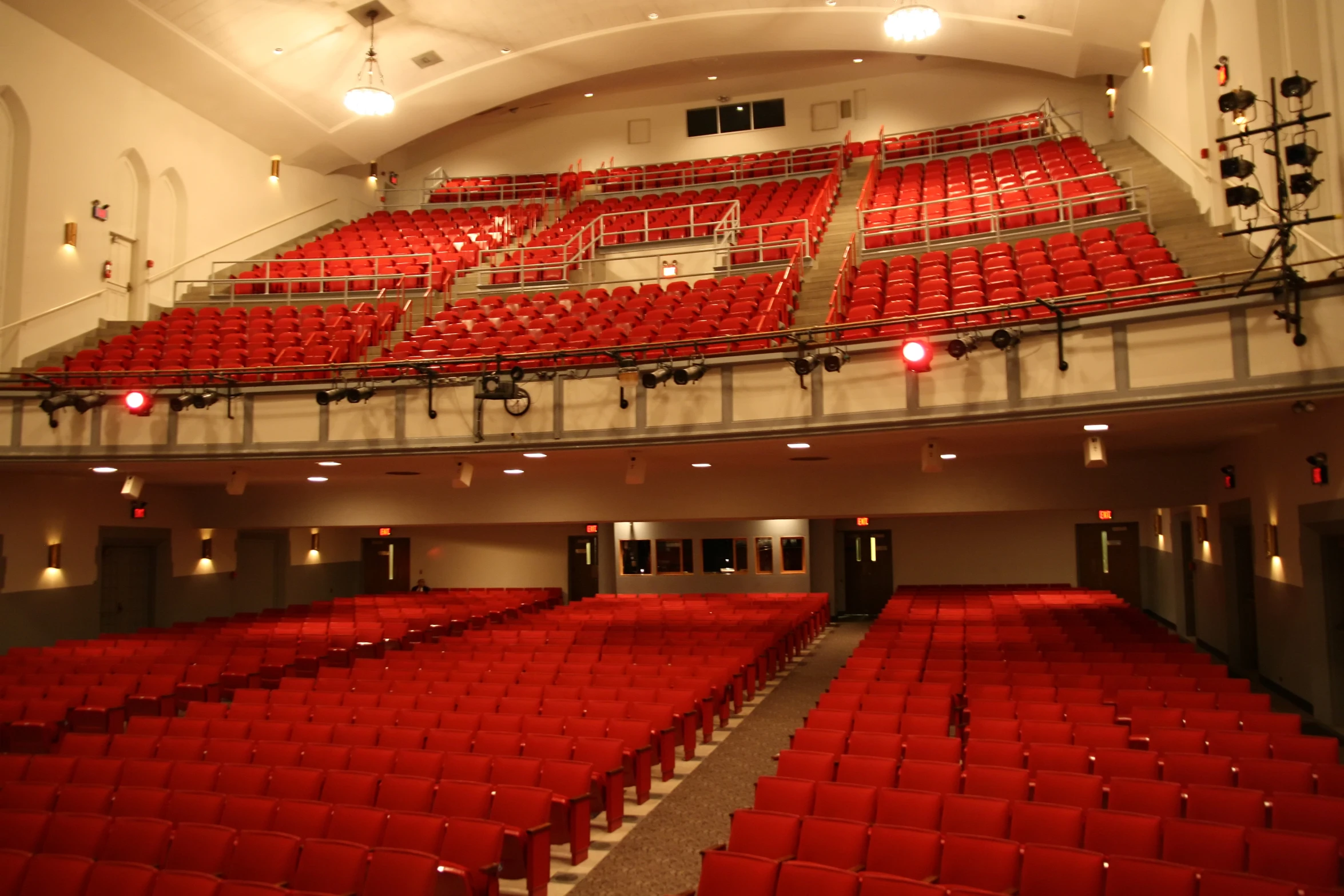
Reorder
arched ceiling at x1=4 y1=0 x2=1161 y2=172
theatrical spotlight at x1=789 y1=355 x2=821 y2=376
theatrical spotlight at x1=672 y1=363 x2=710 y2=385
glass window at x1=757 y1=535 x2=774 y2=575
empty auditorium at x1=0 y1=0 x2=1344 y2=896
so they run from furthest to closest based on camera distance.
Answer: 1. glass window at x1=757 y1=535 x2=774 y2=575
2. arched ceiling at x1=4 y1=0 x2=1161 y2=172
3. theatrical spotlight at x1=672 y1=363 x2=710 y2=385
4. theatrical spotlight at x1=789 y1=355 x2=821 y2=376
5. empty auditorium at x1=0 y1=0 x2=1344 y2=896

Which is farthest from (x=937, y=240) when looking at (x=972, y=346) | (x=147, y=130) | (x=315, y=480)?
(x=147, y=130)

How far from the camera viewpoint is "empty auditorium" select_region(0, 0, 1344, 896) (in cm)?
532

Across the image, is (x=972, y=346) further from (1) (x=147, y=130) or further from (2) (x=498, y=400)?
(1) (x=147, y=130)

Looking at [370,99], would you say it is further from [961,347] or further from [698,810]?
[698,810]

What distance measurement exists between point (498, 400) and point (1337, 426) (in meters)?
7.93

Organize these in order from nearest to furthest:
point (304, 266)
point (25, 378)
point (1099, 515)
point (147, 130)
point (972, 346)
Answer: point (972, 346)
point (25, 378)
point (147, 130)
point (304, 266)
point (1099, 515)

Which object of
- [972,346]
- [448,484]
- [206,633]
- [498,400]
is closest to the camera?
[972,346]

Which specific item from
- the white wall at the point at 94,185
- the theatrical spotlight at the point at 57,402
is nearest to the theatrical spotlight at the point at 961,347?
the theatrical spotlight at the point at 57,402

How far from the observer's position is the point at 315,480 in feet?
46.7

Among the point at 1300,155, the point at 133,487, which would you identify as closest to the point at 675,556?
the point at 133,487

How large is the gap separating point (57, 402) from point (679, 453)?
24.1 ft

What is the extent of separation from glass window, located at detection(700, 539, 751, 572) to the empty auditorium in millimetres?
94

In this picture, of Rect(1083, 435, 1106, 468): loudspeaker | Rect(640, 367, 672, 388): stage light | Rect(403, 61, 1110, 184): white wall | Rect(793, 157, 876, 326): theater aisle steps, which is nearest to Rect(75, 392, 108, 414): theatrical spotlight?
Rect(640, 367, 672, 388): stage light

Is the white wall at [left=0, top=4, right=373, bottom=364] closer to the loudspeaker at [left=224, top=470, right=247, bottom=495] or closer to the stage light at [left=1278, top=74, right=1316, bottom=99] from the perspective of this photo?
the loudspeaker at [left=224, top=470, right=247, bottom=495]
